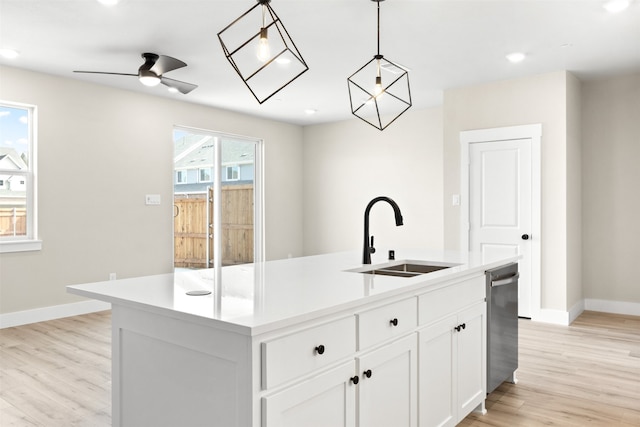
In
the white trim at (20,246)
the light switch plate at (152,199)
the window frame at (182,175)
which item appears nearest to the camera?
the white trim at (20,246)

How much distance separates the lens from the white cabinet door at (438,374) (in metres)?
2.08

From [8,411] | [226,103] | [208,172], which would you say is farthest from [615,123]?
[8,411]

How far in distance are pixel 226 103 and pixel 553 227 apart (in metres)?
4.14

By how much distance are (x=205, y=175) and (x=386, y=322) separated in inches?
203

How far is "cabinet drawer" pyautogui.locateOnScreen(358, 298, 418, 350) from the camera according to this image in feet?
5.65

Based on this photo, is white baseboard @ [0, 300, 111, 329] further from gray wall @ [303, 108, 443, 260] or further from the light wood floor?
gray wall @ [303, 108, 443, 260]

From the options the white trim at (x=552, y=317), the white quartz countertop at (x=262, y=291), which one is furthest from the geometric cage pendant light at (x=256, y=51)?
the white trim at (x=552, y=317)

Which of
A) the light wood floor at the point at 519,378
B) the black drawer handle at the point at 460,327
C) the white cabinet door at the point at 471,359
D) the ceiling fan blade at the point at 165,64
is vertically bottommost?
the light wood floor at the point at 519,378

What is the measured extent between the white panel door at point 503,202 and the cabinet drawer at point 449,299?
2592 millimetres

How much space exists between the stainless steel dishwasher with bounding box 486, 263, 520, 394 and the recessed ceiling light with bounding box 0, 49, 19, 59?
13.9ft

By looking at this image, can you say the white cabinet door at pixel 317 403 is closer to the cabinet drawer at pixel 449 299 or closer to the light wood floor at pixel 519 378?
the cabinet drawer at pixel 449 299

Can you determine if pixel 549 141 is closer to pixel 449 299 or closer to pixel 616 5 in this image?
pixel 616 5

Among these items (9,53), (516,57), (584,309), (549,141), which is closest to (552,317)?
(584,309)

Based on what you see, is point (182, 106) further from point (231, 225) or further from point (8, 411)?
point (8, 411)
